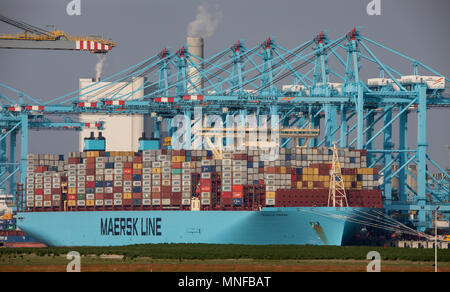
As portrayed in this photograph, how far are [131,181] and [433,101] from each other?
2933cm

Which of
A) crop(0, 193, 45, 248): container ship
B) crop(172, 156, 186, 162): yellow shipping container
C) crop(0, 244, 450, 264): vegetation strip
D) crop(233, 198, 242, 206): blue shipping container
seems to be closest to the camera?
crop(0, 244, 450, 264): vegetation strip

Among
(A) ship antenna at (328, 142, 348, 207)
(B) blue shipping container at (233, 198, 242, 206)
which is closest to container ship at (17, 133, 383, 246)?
(B) blue shipping container at (233, 198, 242, 206)

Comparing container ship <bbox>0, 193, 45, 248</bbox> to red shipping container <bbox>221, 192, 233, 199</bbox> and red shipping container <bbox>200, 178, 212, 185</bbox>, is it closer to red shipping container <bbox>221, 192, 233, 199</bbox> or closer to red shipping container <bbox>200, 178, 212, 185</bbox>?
red shipping container <bbox>200, 178, 212, 185</bbox>

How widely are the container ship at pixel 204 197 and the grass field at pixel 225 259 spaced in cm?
471

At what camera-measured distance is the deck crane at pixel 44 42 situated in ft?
233

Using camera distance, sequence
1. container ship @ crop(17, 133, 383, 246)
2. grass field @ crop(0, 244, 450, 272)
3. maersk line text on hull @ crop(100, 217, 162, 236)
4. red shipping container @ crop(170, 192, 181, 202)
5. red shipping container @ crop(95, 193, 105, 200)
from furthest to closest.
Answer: red shipping container @ crop(95, 193, 105, 200), maersk line text on hull @ crop(100, 217, 162, 236), red shipping container @ crop(170, 192, 181, 202), container ship @ crop(17, 133, 383, 246), grass field @ crop(0, 244, 450, 272)

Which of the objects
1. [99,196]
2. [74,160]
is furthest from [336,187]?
[74,160]

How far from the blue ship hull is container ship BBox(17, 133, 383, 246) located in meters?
0.08

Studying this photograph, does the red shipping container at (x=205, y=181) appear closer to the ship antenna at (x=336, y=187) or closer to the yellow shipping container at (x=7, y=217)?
the ship antenna at (x=336, y=187)

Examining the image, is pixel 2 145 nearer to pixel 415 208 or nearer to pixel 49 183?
pixel 49 183

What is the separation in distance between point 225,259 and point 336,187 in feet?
57.3

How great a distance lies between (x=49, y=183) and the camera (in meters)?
91.1

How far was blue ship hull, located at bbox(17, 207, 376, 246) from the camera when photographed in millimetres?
78875
